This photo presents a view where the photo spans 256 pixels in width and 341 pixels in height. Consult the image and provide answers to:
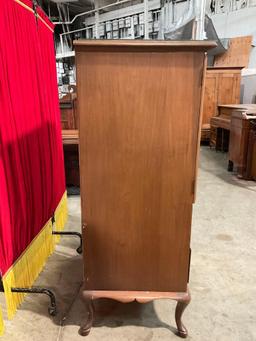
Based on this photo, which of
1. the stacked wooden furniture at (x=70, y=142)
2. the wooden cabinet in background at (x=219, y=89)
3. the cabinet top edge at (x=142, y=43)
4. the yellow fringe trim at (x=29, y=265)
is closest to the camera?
the cabinet top edge at (x=142, y=43)

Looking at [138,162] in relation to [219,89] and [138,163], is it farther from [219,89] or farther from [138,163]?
[219,89]

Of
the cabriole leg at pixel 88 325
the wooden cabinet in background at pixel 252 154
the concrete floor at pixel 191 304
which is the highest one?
the wooden cabinet in background at pixel 252 154

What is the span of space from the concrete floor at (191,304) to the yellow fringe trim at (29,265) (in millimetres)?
58

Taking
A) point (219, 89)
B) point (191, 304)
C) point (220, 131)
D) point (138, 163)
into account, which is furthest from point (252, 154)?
point (138, 163)

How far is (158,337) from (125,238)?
593mm

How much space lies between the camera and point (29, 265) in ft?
6.07

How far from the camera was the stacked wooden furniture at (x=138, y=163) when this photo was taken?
3.73ft

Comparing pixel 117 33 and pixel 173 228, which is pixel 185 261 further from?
pixel 117 33


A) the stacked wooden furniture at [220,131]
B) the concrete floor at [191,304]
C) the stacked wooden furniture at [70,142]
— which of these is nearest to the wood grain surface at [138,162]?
the concrete floor at [191,304]

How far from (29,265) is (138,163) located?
3.66 feet

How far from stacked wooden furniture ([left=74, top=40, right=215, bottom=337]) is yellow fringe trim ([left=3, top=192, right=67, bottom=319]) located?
0.46 meters

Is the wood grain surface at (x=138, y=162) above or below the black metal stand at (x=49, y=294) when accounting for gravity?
above

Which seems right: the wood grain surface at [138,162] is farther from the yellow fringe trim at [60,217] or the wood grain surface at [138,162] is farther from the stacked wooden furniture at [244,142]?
the stacked wooden furniture at [244,142]

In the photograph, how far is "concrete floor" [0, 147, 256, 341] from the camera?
1528mm
